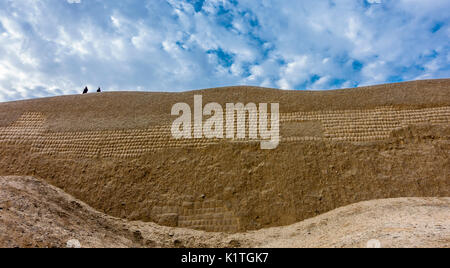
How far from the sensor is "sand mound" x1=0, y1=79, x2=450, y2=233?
38.6 ft

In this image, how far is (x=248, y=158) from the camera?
44.7 feet

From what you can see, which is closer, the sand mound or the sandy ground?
the sandy ground

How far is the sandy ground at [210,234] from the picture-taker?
19.6ft

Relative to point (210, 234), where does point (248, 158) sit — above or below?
above

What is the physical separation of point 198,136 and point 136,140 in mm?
3362

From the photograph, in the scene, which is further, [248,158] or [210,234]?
[248,158]

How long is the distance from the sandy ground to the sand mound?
80cm

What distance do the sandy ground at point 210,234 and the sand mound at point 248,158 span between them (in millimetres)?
803

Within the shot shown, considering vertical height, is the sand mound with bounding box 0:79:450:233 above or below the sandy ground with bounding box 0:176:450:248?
above

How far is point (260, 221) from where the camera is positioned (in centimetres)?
1138

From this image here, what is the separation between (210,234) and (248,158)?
162 inches

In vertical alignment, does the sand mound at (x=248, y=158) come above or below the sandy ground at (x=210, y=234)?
above

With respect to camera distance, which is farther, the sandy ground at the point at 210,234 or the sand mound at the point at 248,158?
the sand mound at the point at 248,158
